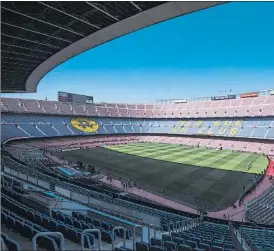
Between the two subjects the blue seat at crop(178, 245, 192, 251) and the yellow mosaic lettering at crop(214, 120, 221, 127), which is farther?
the yellow mosaic lettering at crop(214, 120, 221, 127)

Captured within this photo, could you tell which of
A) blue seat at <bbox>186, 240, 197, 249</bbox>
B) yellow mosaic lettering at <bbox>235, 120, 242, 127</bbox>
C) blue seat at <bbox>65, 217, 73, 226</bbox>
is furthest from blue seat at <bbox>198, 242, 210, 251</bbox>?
yellow mosaic lettering at <bbox>235, 120, 242, 127</bbox>

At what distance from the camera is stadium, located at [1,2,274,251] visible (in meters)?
8.93

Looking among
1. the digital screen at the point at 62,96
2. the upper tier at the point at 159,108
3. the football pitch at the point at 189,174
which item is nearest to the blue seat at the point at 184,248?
the football pitch at the point at 189,174

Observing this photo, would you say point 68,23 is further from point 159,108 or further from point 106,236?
point 159,108

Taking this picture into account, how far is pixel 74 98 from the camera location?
256 ft

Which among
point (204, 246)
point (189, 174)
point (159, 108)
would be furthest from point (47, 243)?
point (159, 108)

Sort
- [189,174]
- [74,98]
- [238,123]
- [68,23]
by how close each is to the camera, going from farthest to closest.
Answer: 1. [74,98]
2. [238,123]
3. [189,174]
4. [68,23]

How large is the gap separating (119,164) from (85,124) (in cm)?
3446

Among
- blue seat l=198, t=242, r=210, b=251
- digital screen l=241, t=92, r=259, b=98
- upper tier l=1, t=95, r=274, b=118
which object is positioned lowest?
blue seat l=198, t=242, r=210, b=251

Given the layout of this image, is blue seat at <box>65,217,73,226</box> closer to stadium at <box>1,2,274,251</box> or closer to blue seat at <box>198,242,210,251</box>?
stadium at <box>1,2,274,251</box>

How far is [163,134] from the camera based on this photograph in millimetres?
76625

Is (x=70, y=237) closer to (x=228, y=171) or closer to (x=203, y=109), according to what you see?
(x=228, y=171)

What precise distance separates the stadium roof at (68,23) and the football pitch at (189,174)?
51.7 ft

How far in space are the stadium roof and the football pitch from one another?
15745mm
